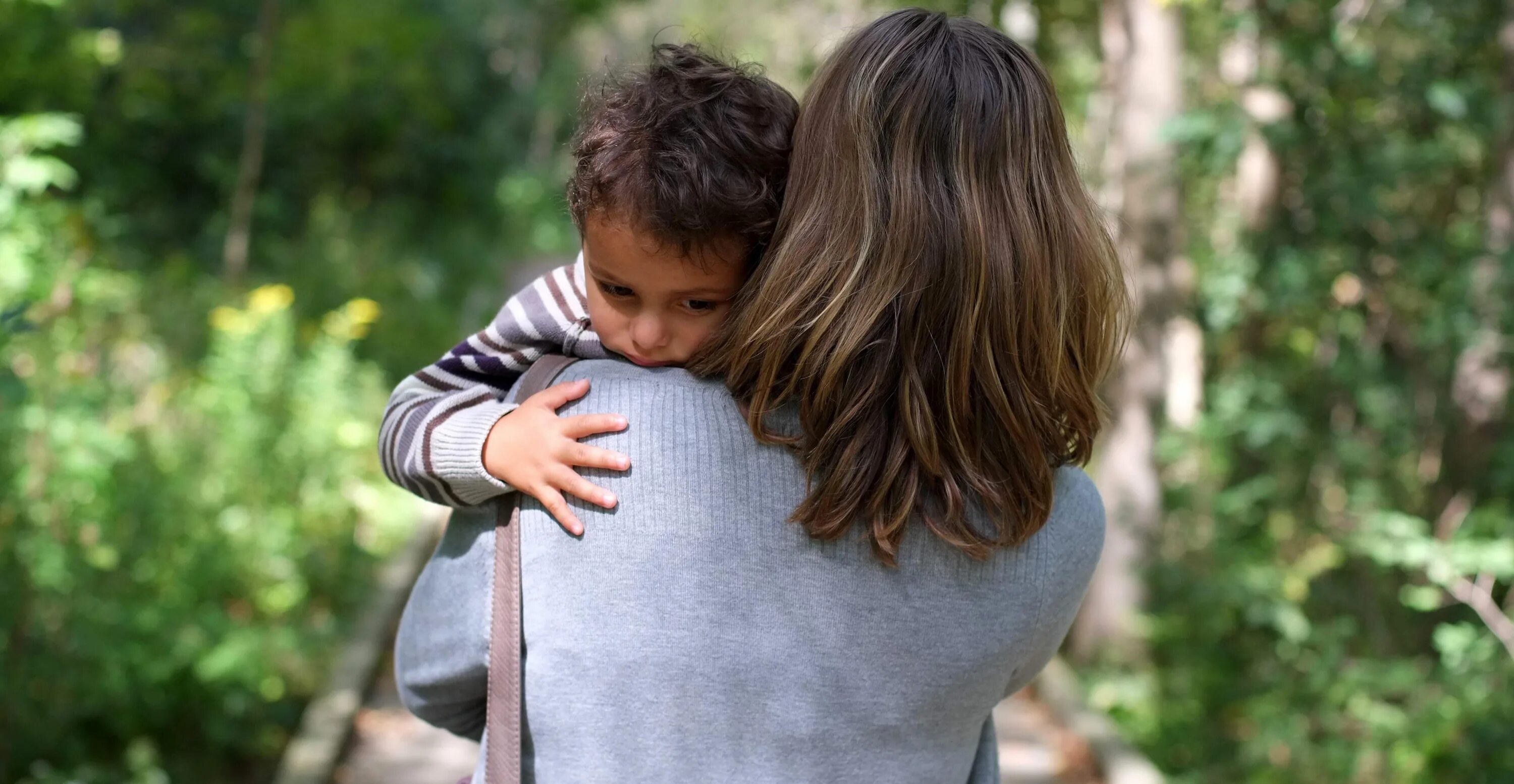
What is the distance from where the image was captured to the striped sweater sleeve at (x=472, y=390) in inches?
57.6

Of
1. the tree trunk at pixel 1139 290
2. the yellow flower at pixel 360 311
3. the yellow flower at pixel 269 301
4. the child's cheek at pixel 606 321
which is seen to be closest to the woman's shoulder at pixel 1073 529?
the child's cheek at pixel 606 321

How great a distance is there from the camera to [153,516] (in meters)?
4.41

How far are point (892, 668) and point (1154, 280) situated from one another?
16.2 feet

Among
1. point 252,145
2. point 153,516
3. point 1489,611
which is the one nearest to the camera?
point 1489,611

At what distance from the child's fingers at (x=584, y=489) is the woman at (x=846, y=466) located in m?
0.02

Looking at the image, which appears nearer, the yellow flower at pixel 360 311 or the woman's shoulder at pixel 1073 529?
the woman's shoulder at pixel 1073 529

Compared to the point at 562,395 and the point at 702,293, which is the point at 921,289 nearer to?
the point at 702,293

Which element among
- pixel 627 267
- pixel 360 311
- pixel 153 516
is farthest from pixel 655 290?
pixel 360 311

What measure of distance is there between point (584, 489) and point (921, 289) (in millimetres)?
389

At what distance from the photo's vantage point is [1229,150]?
454 cm

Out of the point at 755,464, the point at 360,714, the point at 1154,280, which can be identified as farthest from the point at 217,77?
the point at 755,464

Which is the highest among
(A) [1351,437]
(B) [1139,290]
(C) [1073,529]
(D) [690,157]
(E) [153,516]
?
(D) [690,157]

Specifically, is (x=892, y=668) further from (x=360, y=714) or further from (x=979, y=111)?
(x=360, y=714)

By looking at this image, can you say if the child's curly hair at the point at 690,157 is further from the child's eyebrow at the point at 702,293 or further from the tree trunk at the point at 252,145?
the tree trunk at the point at 252,145
